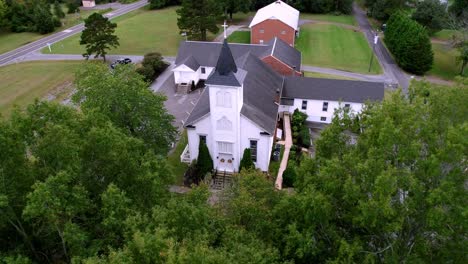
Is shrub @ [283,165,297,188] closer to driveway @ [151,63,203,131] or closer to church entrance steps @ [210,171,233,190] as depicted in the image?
church entrance steps @ [210,171,233,190]

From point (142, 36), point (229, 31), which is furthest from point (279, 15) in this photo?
point (142, 36)

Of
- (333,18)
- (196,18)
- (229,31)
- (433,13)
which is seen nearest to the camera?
(196,18)

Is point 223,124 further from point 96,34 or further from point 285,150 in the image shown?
point 96,34

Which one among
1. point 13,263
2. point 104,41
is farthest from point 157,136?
point 104,41

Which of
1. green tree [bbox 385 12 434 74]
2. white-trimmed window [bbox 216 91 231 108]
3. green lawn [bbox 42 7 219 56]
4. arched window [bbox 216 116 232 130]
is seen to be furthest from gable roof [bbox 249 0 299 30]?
white-trimmed window [bbox 216 91 231 108]

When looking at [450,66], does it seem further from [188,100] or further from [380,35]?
[188,100]

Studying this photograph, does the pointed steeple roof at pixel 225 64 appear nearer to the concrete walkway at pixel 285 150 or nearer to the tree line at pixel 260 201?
the concrete walkway at pixel 285 150
